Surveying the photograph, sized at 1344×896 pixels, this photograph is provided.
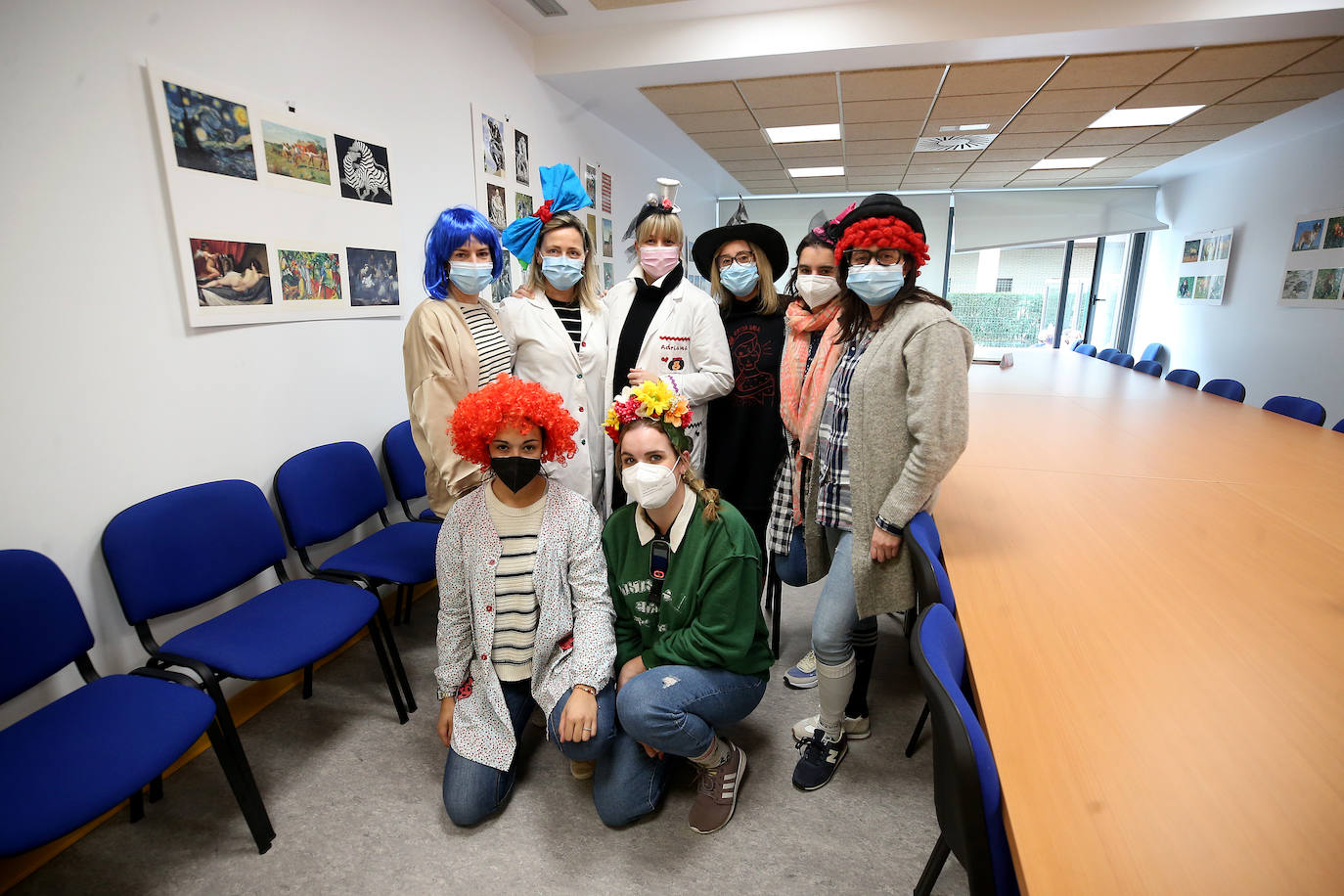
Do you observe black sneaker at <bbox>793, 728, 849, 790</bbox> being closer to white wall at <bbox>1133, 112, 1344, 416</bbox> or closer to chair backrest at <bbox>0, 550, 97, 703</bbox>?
chair backrest at <bbox>0, 550, 97, 703</bbox>

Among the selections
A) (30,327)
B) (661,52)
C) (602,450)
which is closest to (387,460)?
(602,450)

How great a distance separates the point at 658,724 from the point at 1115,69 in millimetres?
4565

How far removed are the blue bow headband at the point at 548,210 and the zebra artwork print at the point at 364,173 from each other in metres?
0.85

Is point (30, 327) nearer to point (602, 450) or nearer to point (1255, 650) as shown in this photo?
point (602, 450)

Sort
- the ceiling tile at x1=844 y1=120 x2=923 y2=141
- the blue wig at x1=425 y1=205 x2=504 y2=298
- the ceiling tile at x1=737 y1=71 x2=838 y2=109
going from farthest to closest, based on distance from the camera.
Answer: the ceiling tile at x1=844 y1=120 x2=923 y2=141, the ceiling tile at x1=737 y1=71 x2=838 y2=109, the blue wig at x1=425 y1=205 x2=504 y2=298

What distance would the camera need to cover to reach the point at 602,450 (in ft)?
7.75

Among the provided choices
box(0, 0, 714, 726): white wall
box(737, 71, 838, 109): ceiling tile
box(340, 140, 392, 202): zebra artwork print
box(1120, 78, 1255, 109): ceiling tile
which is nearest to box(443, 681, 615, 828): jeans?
box(0, 0, 714, 726): white wall

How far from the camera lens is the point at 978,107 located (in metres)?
4.59

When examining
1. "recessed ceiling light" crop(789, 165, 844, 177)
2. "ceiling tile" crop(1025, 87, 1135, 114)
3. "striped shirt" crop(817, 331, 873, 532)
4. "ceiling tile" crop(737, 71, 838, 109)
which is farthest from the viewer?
"recessed ceiling light" crop(789, 165, 844, 177)

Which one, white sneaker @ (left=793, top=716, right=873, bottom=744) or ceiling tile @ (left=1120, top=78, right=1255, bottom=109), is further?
ceiling tile @ (left=1120, top=78, right=1255, bottom=109)

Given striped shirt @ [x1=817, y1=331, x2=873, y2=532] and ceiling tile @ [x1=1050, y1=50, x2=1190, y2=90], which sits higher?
ceiling tile @ [x1=1050, y1=50, x2=1190, y2=90]

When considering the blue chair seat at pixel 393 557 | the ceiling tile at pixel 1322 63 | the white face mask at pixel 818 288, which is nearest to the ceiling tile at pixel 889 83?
the ceiling tile at pixel 1322 63

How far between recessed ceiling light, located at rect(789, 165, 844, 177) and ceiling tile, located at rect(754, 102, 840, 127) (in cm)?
193

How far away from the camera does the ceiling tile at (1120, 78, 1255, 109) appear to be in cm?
411
